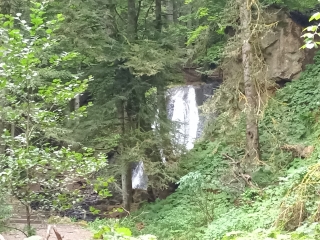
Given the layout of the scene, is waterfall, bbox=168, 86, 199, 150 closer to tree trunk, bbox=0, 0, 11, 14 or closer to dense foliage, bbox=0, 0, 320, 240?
dense foliage, bbox=0, 0, 320, 240

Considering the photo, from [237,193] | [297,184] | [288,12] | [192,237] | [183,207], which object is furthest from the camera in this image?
[288,12]

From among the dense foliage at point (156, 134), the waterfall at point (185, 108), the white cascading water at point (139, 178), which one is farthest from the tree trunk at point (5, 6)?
the waterfall at point (185, 108)

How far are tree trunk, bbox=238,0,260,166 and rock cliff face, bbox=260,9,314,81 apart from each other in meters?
3.89

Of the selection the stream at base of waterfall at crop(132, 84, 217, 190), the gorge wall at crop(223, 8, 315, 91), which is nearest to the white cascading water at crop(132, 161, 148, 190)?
the stream at base of waterfall at crop(132, 84, 217, 190)

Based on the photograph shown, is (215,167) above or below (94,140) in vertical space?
below

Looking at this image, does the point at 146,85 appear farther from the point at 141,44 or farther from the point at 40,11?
the point at 40,11

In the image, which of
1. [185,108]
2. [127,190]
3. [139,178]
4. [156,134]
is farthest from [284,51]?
[139,178]

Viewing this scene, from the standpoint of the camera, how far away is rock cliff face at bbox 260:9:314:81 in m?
13.0

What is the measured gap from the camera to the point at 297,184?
671 centimetres

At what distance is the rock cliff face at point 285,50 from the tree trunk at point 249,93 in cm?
389

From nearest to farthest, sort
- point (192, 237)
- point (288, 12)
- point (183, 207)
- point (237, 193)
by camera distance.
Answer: point (192, 237) → point (237, 193) → point (183, 207) → point (288, 12)

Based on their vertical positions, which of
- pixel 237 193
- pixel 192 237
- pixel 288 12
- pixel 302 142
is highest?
pixel 288 12

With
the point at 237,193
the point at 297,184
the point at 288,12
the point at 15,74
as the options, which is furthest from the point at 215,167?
the point at 15,74

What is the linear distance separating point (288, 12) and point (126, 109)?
6.81 metres
